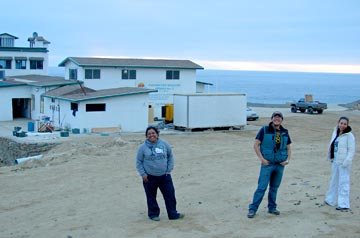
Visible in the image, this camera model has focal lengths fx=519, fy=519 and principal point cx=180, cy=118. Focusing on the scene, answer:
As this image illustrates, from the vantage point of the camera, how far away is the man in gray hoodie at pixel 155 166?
848cm

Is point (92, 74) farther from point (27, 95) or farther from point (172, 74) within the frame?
point (172, 74)

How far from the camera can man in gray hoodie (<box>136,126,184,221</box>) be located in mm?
8477

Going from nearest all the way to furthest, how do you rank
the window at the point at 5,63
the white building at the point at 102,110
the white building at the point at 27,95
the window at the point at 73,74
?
the white building at the point at 102,110 → the white building at the point at 27,95 → the window at the point at 73,74 → the window at the point at 5,63

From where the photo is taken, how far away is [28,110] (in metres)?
38.8

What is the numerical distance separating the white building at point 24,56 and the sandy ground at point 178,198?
27332mm

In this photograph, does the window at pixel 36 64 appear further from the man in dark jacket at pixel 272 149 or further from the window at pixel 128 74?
the man in dark jacket at pixel 272 149

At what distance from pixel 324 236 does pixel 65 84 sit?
3021 centimetres

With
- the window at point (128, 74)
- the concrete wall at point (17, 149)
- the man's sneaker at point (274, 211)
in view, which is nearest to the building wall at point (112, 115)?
the concrete wall at point (17, 149)

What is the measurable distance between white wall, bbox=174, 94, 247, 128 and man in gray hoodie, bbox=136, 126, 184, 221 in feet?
71.1

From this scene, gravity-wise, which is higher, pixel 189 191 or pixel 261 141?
pixel 261 141

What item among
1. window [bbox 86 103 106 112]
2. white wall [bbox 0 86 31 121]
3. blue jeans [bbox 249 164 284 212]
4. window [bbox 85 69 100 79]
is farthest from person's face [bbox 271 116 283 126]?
white wall [bbox 0 86 31 121]

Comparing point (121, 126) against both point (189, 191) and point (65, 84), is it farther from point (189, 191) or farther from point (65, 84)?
point (189, 191)

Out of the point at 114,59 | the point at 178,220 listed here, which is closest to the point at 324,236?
the point at 178,220

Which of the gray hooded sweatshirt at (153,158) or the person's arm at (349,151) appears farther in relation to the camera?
the person's arm at (349,151)
